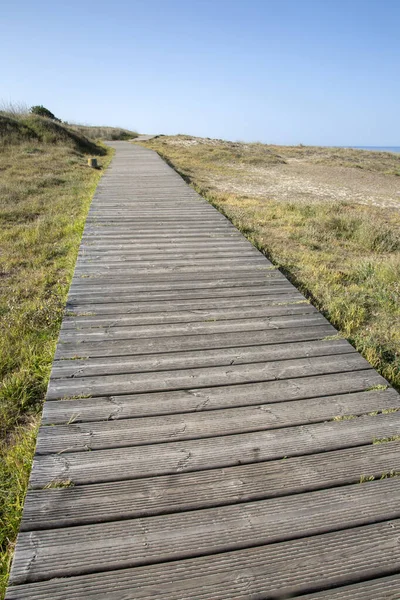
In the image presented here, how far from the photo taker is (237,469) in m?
1.82

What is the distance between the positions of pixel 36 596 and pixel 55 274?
3996mm

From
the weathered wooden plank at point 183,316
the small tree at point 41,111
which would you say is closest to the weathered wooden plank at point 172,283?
the weathered wooden plank at point 183,316

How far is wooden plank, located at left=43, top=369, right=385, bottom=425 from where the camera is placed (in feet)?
7.02

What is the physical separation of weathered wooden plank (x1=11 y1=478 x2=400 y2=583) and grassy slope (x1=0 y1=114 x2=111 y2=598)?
23 cm

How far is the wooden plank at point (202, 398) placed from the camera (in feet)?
7.02

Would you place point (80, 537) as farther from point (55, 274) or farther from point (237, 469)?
point (55, 274)

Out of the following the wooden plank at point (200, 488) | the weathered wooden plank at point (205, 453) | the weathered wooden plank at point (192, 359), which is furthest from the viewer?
the weathered wooden plank at point (192, 359)

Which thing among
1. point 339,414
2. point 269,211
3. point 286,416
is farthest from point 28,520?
point 269,211

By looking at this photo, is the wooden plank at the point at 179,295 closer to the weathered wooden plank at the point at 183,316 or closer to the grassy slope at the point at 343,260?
the weathered wooden plank at the point at 183,316

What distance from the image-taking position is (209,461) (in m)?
1.85

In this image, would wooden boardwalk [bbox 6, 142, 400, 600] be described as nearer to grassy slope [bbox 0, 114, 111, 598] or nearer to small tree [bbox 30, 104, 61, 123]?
grassy slope [bbox 0, 114, 111, 598]

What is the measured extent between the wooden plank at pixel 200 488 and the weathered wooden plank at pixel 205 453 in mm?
42

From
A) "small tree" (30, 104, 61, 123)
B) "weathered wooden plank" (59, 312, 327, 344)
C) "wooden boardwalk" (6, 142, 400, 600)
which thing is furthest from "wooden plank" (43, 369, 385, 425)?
"small tree" (30, 104, 61, 123)

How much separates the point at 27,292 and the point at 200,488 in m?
3.32
